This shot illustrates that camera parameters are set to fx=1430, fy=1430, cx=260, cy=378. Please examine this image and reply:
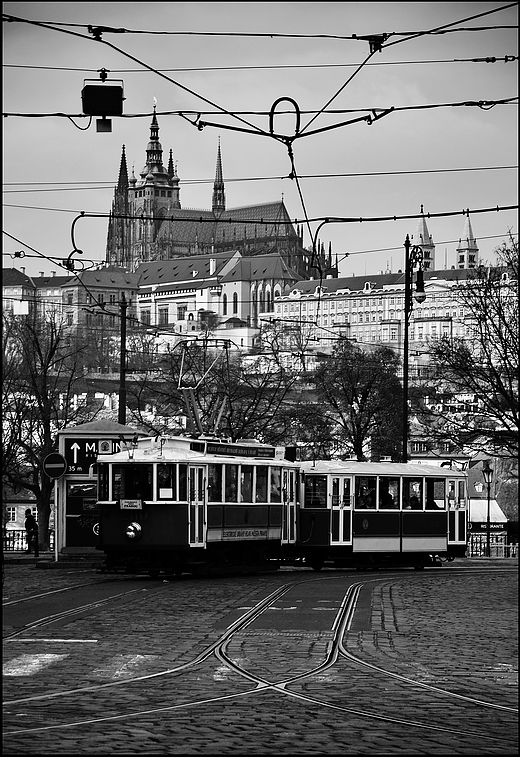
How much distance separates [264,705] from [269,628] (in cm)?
673

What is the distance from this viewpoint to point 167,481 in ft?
84.4

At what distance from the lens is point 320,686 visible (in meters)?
11.7

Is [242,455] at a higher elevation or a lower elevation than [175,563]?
higher

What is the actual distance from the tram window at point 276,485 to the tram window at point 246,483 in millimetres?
1091

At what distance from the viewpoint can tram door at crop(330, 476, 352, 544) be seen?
3125 cm

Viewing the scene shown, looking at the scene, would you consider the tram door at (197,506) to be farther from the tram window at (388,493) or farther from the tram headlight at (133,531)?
the tram window at (388,493)

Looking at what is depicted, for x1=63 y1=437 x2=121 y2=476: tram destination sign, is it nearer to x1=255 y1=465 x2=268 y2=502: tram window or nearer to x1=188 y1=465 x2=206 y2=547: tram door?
x1=255 y1=465 x2=268 y2=502: tram window

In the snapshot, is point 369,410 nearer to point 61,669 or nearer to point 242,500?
point 242,500

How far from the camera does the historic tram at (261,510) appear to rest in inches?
1011

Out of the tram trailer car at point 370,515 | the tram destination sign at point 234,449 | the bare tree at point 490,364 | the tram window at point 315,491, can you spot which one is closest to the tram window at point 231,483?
the tram destination sign at point 234,449

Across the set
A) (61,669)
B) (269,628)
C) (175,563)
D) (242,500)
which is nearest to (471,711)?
(61,669)

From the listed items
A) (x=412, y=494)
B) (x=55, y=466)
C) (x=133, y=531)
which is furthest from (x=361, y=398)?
(x=133, y=531)

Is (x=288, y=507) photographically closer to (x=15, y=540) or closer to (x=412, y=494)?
(x=412, y=494)

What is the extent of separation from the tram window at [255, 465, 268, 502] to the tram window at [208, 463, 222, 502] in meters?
1.73
